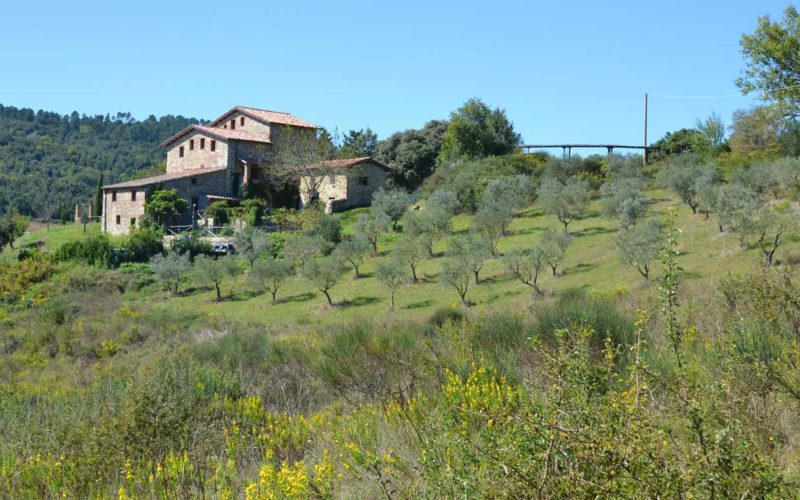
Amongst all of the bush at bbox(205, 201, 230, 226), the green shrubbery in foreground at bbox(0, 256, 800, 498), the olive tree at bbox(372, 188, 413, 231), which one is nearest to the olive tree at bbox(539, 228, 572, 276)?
the olive tree at bbox(372, 188, 413, 231)

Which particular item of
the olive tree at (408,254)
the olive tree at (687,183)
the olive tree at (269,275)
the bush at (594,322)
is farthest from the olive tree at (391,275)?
the bush at (594,322)

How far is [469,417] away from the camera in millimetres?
4688

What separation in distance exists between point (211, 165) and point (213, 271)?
20.3 m

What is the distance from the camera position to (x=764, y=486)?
2426 mm

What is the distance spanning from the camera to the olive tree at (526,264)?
90.3 ft

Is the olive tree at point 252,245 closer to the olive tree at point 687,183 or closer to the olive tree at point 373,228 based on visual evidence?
the olive tree at point 373,228

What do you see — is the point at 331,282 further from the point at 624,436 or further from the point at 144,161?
the point at 144,161

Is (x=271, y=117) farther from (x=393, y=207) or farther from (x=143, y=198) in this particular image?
(x=393, y=207)

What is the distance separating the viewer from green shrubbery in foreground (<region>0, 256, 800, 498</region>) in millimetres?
2695

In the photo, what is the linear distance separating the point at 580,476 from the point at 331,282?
97.1 ft

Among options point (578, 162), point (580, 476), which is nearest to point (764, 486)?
point (580, 476)

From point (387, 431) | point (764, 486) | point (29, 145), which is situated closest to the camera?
point (764, 486)

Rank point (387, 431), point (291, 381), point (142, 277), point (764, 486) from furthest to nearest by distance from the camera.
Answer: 1. point (142, 277)
2. point (291, 381)
3. point (387, 431)
4. point (764, 486)

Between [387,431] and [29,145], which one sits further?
[29,145]
